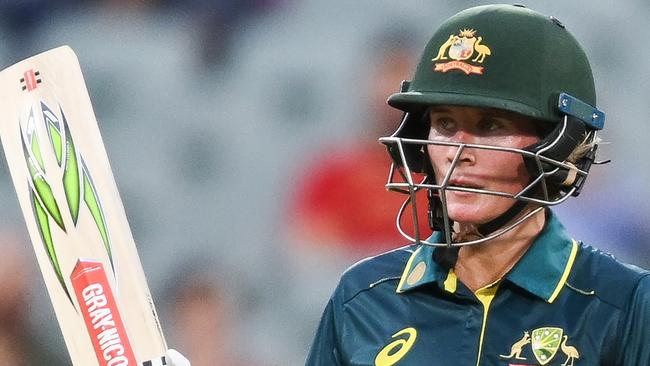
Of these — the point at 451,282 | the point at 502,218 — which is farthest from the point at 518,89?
the point at 451,282

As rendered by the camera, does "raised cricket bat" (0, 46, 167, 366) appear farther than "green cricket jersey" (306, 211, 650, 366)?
Yes

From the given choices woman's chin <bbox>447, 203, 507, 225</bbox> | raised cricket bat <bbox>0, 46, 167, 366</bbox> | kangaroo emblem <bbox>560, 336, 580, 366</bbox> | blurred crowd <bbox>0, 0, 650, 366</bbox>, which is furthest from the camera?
blurred crowd <bbox>0, 0, 650, 366</bbox>

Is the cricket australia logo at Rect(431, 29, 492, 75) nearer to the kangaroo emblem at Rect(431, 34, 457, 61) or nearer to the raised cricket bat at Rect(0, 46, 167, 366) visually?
the kangaroo emblem at Rect(431, 34, 457, 61)

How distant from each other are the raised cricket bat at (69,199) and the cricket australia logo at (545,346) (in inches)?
31.2

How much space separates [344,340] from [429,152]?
355 mm

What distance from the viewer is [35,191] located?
2408 mm

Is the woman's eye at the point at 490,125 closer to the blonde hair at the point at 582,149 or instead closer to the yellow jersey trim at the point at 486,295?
the blonde hair at the point at 582,149

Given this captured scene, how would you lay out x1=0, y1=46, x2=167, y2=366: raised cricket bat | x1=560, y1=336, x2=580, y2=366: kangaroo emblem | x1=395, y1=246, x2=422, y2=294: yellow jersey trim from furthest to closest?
1. x1=0, y1=46, x2=167, y2=366: raised cricket bat
2. x1=395, y1=246, x2=422, y2=294: yellow jersey trim
3. x1=560, y1=336, x2=580, y2=366: kangaroo emblem

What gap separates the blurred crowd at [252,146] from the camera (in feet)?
11.0

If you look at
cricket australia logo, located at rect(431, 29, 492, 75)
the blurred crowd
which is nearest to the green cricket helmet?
cricket australia logo, located at rect(431, 29, 492, 75)

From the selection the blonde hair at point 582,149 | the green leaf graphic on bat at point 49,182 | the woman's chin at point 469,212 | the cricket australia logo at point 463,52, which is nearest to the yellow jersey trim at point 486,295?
the woman's chin at point 469,212

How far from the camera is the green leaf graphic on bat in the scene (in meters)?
2.39

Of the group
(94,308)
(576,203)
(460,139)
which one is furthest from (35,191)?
(576,203)

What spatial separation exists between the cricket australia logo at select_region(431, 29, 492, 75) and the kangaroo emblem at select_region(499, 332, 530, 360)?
43 centimetres
